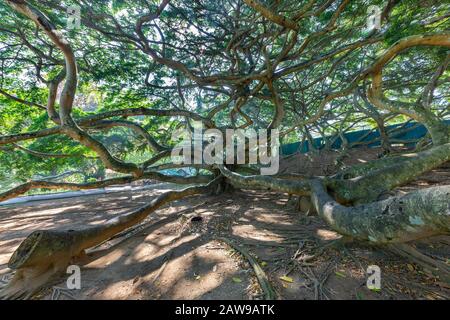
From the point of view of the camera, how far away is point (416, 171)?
6.99 ft

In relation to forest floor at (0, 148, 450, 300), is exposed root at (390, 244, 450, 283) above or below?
above

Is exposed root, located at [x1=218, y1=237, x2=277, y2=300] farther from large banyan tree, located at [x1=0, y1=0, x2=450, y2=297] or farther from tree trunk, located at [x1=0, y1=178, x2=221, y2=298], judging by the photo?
tree trunk, located at [x1=0, y1=178, x2=221, y2=298]

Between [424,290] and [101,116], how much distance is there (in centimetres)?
469

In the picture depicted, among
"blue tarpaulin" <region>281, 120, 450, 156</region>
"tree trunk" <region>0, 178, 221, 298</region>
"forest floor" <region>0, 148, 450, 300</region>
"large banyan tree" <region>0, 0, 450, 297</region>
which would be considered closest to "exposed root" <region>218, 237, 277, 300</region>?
"forest floor" <region>0, 148, 450, 300</region>

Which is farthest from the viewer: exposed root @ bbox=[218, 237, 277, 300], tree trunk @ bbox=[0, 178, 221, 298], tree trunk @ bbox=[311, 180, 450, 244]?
tree trunk @ bbox=[0, 178, 221, 298]

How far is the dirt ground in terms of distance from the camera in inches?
67.5

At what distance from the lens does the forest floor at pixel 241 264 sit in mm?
1716

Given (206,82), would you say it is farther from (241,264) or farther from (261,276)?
(261,276)

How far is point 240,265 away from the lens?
212cm

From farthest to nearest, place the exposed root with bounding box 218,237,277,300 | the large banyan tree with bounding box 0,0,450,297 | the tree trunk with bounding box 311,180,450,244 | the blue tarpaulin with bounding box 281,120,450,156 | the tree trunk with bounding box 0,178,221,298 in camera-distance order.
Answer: the blue tarpaulin with bounding box 281,120,450,156
the large banyan tree with bounding box 0,0,450,297
the tree trunk with bounding box 0,178,221,298
the exposed root with bounding box 218,237,277,300
the tree trunk with bounding box 311,180,450,244

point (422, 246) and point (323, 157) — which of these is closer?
point (422, 246)

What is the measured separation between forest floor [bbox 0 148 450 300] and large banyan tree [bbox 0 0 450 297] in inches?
16.4

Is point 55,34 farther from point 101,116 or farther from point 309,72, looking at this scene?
point 309,72
